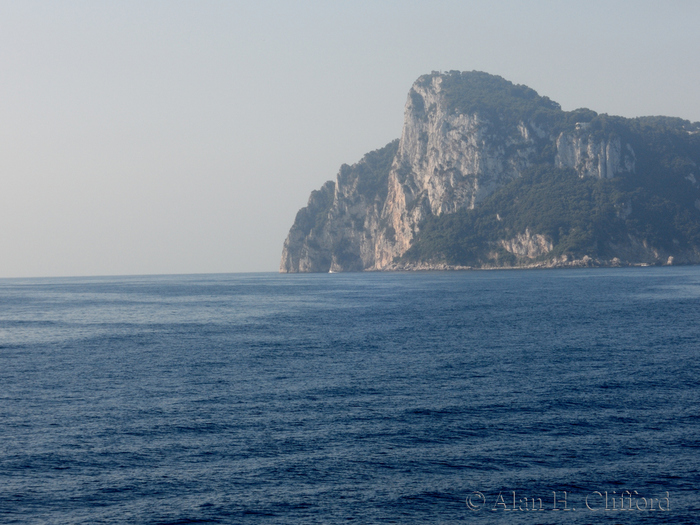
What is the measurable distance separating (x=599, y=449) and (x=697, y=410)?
901cm

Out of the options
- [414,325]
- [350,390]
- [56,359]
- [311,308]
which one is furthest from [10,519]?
[311,308]

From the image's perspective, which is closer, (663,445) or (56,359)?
(663,445)

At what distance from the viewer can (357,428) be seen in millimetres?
30031

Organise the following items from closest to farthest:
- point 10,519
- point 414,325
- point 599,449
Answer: point 10,519
point 599,449
point 414,325

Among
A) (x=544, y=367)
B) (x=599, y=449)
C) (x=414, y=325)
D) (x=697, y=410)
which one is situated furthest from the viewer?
(x=414, y=325)

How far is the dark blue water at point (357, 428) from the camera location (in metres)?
21.8

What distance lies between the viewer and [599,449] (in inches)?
1040

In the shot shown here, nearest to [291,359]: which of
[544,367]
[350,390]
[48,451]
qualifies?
[350,390]

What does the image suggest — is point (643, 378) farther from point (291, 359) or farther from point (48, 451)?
point (48, 451)

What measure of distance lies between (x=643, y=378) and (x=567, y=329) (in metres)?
25.8

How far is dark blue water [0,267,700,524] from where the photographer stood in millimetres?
21828

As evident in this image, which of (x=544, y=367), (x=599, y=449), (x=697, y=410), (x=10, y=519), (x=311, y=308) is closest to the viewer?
(x=10, y=519)

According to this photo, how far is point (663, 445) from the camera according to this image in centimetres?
2659

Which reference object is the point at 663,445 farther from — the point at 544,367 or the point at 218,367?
the point at 218,367
